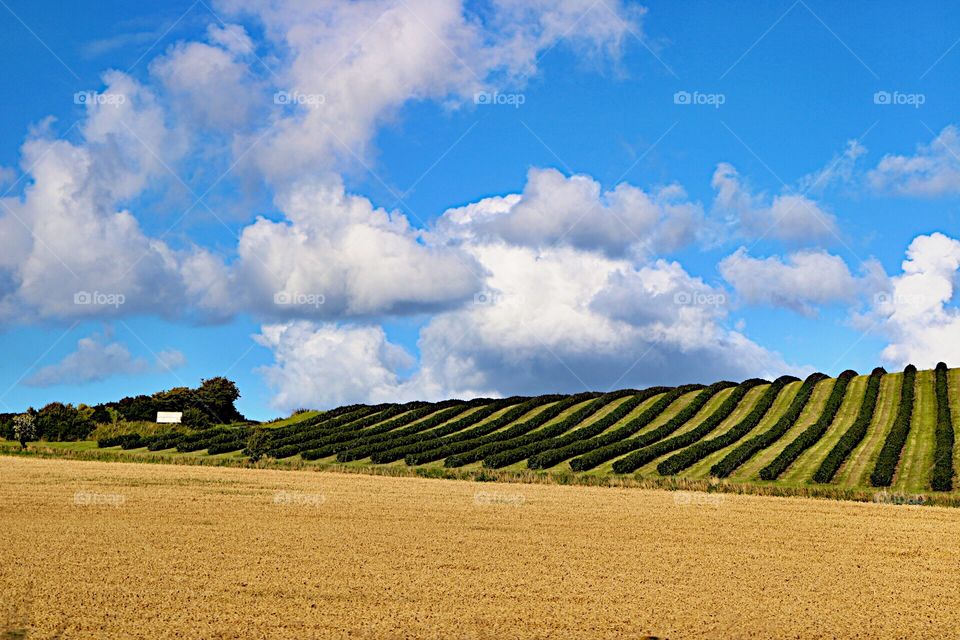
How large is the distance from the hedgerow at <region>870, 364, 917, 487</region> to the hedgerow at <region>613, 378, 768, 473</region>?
47.9 feet

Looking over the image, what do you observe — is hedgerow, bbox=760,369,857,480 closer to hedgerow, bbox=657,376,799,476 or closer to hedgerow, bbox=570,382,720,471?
hedgerow, bbox=657,376,799,476

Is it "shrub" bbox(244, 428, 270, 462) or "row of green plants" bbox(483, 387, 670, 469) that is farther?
"shrub" bbox(244, 428, 270, 462)

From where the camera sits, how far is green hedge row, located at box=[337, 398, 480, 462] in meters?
77.4

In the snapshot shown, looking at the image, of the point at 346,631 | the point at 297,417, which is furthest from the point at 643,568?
the point at 297,417

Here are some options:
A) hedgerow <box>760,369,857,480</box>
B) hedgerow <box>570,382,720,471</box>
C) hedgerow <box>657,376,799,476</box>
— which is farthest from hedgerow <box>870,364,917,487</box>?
hedgerow <box>570,382,720,471</box>

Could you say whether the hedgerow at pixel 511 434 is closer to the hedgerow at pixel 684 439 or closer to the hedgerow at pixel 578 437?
the hedgerow at pixel 578 437

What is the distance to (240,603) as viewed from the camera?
18547 millimetres

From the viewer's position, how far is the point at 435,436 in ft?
279

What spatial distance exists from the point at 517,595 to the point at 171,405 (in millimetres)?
102653

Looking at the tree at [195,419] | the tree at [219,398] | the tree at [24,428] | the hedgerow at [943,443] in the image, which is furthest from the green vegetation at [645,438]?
the tree at [219,398]

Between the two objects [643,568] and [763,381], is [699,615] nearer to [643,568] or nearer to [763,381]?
[643,568]

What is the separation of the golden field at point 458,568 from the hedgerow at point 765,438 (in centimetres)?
2086

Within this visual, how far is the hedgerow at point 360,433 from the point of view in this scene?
80188 mm

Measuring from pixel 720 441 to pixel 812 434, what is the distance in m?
7.20
